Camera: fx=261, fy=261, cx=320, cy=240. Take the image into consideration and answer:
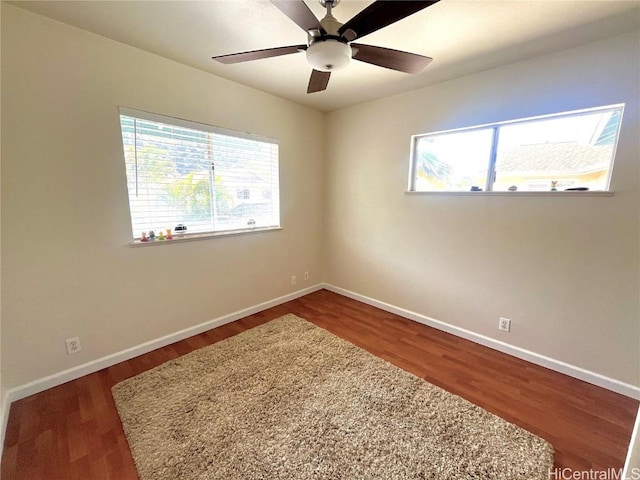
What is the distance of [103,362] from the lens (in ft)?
6.84

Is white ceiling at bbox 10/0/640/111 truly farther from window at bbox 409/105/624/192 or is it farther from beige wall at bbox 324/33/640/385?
window at bbox 409/105/624/192

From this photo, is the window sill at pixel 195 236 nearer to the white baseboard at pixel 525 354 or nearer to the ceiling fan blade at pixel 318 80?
the ceiling fan blade at pixel 318 80

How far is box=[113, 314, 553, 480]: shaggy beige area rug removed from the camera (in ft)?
4.37

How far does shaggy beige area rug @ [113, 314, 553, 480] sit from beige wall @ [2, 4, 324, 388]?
56 centimetres

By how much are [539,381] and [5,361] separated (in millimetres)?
3756

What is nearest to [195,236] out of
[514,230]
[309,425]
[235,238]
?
[235,238]

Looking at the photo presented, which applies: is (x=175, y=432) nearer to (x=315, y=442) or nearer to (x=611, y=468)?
(x=315, y=442)

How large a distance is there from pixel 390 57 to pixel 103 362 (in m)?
3.03

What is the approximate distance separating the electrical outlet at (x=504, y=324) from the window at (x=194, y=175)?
8.40 ft

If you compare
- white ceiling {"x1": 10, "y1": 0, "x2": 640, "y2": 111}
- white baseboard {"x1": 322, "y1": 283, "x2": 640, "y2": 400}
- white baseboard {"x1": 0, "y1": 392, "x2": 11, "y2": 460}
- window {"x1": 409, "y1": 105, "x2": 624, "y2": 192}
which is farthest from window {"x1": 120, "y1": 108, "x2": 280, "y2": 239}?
white baseboard {"x1": 322, "y1": 283, "x2": 640, "y2": 400}

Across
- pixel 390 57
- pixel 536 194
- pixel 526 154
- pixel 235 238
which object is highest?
pixel 390 57

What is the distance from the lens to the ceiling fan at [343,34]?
1.16m

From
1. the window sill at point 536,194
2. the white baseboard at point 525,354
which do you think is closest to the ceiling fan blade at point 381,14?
the window sill at point 536,194

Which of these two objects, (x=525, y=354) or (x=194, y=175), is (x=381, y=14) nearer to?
(x=194, y=175)
